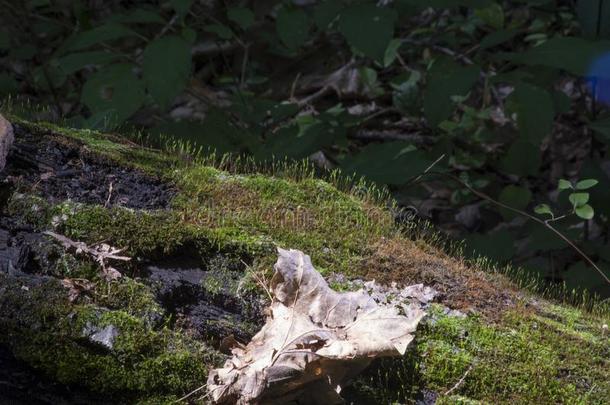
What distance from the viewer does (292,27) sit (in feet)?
12.2

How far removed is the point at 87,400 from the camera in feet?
4.78

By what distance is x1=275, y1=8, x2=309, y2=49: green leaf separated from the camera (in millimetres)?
3678


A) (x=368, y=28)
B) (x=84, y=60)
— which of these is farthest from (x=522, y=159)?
(x=84, y=60)

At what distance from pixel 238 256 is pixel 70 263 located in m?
0.44

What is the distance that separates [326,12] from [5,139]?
1733mm

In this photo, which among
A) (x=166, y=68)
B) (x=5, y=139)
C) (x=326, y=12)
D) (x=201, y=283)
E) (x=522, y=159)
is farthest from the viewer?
(x=522, y=159)

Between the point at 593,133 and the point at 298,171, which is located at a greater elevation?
the point at 298,171

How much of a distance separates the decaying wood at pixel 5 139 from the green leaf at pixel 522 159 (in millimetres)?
2775

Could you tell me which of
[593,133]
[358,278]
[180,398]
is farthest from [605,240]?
[180,398]

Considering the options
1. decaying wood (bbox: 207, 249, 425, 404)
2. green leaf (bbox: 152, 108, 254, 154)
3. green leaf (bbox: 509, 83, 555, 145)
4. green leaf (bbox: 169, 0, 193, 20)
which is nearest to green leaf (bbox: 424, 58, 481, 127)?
green leaf (bbox: 509, 83, 555, 145)

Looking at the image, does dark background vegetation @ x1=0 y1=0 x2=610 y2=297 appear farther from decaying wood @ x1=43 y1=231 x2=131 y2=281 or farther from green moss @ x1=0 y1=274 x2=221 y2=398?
green moss @ x1=0 y1=274 x2=221 y2=398

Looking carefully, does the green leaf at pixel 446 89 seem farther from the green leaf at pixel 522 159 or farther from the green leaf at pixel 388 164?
the green leaf at pixel 522 159

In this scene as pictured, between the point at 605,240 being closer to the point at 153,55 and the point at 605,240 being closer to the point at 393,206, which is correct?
the point at 393,206

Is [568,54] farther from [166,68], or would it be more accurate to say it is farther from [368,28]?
[166,68]
